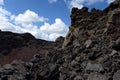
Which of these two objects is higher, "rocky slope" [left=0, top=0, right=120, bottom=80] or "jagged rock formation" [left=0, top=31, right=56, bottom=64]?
"jagged rock formation" [left=0, top=31, right=56, bottom=64]

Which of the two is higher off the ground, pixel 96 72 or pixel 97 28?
pixel 97 28

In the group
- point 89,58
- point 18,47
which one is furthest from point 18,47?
point 89,58

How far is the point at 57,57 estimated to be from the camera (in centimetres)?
3219

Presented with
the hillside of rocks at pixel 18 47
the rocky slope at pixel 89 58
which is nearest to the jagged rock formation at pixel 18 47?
the hillside of rocks at pixel 18 47

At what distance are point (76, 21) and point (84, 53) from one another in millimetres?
12548

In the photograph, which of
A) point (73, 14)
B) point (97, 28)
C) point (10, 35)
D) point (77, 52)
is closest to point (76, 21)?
point (73, 14)

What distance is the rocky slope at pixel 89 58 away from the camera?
23.0 metres

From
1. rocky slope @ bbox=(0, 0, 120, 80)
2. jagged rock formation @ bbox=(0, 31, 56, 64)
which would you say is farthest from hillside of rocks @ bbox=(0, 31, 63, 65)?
rocky slope @ bbox=(0, 0, 120, 80)

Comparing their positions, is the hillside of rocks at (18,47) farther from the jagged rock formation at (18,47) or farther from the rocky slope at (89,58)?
the rocky slope at (89,58)

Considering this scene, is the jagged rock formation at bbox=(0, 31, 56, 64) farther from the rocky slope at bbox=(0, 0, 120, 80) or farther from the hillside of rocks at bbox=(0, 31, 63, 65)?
the rocky slope at bbox=(0, 0, 120, 80)

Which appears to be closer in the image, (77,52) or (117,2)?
(77,52)

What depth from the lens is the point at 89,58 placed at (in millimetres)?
26109

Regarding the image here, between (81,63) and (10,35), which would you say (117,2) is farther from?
(10,35)

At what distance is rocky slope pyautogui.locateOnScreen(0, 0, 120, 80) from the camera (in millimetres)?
23016
